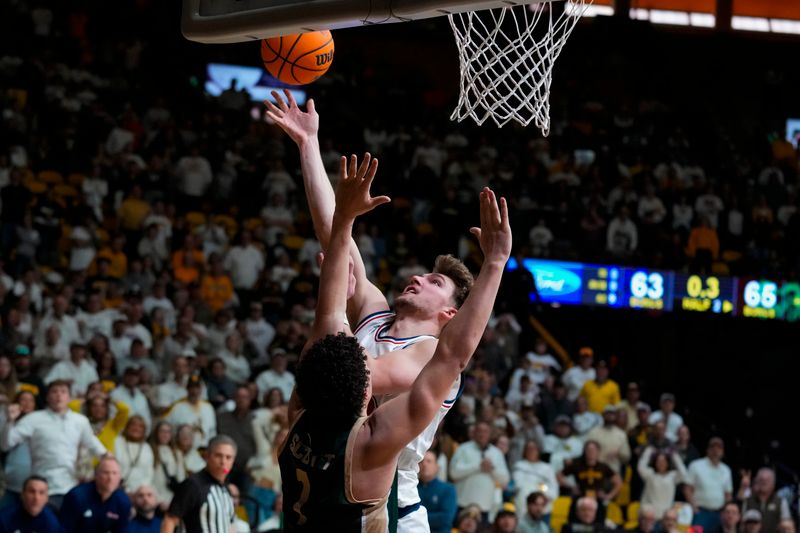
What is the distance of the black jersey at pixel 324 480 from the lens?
347 centimetres

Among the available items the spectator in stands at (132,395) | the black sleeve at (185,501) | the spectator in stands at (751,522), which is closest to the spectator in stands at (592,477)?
the spectator in stands at (751,522)

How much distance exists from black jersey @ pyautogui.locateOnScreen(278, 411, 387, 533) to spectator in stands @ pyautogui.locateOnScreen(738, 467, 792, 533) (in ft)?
29.1

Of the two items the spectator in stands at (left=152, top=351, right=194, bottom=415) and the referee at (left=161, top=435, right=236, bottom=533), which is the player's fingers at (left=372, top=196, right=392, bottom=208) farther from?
the spectator in stands at (left=152, top=351, right=194, bottom=415)

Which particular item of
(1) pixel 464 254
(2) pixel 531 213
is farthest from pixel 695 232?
(1) pixel 464 254

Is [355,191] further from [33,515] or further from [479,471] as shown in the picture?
[479,471]

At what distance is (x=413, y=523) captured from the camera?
4465 millimetres

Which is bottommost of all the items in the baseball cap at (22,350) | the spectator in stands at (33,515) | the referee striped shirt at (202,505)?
the spectator in stands at (33,515)

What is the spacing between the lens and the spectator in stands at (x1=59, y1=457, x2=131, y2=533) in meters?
7.98

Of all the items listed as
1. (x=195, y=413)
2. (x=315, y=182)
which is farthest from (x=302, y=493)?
(x=195, y=413)

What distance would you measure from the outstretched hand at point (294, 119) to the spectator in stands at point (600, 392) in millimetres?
8485

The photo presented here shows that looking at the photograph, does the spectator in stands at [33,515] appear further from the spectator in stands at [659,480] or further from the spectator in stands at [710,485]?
the spectator in stands at [710,485]

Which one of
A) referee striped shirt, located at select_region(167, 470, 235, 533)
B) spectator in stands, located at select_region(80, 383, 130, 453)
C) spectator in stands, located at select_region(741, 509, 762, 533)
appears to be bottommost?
spectator in stands, located at select_region(741, 509, 762, 533)

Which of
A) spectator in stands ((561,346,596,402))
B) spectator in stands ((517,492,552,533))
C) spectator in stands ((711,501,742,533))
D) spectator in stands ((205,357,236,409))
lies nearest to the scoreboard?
spectator in stands ((561,346,596,402))

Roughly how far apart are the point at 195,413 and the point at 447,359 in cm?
690
